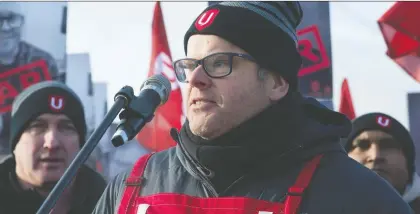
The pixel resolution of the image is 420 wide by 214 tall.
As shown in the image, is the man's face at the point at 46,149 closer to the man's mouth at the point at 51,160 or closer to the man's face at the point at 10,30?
the man's mouth at the point at 51,160

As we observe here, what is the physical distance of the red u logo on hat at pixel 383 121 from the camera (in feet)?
15.6

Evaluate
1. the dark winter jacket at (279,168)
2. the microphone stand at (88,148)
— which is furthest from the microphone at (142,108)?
the dark winter jacket at (279,168)

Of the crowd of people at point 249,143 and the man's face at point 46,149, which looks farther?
the man's face at point 46,149

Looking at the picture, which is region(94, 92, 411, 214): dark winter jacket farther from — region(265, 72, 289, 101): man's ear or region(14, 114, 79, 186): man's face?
region(14, 114, 79, 186): man's face

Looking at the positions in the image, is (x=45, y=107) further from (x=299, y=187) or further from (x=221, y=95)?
(x=299, y=187)

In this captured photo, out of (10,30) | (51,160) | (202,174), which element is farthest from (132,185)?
(10,30)

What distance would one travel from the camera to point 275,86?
243 cm

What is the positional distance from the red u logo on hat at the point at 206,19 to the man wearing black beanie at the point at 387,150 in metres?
2.38

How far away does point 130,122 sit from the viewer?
1.93m

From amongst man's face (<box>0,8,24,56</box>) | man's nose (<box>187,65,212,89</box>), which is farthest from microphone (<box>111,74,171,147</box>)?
man's face (<box>0,8,24,56</box>)

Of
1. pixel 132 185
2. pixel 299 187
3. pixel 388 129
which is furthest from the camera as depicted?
pixel 388 129

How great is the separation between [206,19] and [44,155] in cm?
189

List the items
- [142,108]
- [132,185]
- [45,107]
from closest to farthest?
[142,108] → [132,185] → [45,107]

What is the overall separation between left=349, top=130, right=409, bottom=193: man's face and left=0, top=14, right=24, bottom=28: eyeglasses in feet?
17.6
